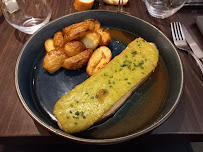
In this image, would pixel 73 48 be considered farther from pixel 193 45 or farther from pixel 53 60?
pixel 193 45

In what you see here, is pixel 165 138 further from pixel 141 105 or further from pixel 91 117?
pixel 91 117

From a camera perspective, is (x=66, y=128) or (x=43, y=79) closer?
(x=66, y=128)

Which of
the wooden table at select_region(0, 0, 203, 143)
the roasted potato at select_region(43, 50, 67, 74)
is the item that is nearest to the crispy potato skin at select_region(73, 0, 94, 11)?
the wooden table at select_region(0, 0, 203, 143)

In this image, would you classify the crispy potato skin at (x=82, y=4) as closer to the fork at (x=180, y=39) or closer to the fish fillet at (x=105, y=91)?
the fish fillet at (x=105, y=91)

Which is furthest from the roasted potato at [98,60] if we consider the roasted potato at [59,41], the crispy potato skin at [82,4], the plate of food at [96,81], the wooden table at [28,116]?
the crispy potato skin at [82,4]

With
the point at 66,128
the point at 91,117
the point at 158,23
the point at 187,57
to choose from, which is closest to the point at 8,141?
the point at 66,128

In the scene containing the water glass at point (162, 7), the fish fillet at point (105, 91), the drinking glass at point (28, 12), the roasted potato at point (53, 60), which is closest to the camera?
the fish fillet at point (105, 91)

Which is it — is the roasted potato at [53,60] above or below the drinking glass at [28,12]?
below
